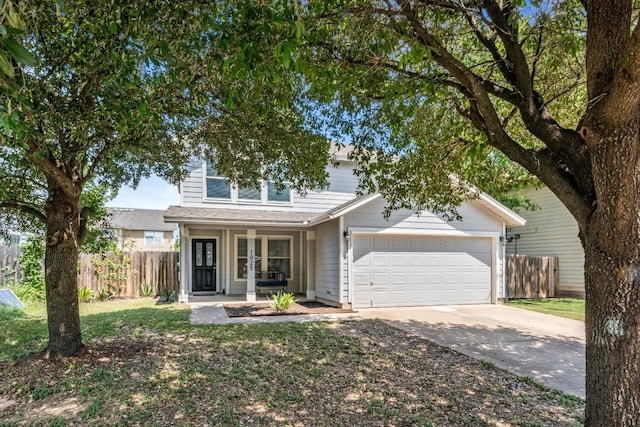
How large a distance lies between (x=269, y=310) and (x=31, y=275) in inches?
338

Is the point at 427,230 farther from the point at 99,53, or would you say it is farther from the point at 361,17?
the point at 99,53

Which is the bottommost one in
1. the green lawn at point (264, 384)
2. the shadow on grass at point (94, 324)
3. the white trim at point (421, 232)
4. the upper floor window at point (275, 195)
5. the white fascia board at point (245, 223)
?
the shadow on grass at point (94, 324)

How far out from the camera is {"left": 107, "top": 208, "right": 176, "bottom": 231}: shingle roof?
29.8 metres

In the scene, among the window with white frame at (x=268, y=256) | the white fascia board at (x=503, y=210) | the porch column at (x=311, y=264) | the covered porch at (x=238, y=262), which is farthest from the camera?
the window with white frame at (x=268, y=256)

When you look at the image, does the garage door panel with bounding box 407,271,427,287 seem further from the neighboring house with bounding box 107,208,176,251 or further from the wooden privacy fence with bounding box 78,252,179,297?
the neighboring house with bounding box 107,208,176,251

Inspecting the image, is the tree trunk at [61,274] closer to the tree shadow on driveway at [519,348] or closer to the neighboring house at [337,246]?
the neighboring house at [337,246]

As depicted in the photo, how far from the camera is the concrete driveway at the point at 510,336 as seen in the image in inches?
227

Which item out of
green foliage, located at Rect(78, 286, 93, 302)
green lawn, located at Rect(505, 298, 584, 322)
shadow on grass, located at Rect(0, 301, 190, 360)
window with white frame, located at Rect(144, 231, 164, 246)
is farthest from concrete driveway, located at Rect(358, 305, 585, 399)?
window with white frame, located at Rect(144, 231, 164, 246)

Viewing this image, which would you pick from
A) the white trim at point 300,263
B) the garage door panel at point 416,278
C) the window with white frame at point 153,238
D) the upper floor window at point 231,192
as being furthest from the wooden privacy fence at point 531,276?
the window with white frame at point 153,238

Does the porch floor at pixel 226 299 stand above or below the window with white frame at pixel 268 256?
below

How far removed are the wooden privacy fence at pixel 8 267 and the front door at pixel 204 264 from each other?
589 cm

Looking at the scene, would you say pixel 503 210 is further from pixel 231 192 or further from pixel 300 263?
pixel 231 192

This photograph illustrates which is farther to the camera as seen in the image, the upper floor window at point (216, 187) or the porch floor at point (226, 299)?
the upper floor window at point (216, 187)

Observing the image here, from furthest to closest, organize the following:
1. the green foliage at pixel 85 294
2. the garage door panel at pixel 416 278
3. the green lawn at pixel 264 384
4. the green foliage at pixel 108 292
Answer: the green foliage at pixel 108 292 < the green foliage at pixel 85 294 < the garage door panel at pixel 416 278 < the green lawn at pixel 264 384
